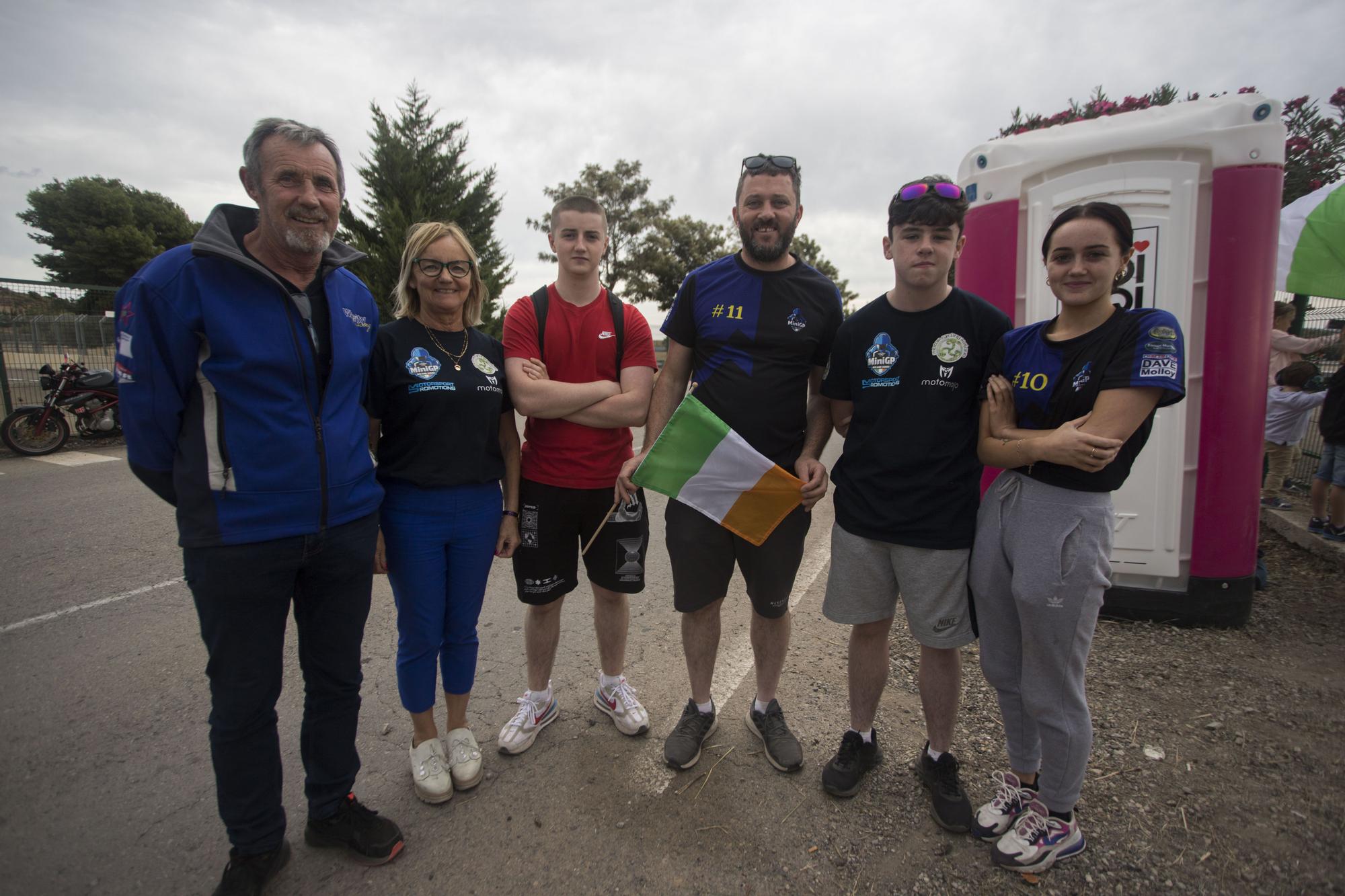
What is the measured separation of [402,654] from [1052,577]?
8.04ft

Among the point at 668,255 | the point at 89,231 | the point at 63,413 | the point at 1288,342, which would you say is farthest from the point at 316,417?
the point at 89,231

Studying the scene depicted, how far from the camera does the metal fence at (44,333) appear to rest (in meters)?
10.0

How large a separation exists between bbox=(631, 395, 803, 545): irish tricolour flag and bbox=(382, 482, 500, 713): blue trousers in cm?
72

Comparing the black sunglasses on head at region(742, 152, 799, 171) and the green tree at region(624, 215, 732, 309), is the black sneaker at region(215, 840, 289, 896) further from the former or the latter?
the green tree at region(624, 215, 732, 309)

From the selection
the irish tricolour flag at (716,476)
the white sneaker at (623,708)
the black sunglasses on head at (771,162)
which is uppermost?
the black sunglasses on head at (771,162)

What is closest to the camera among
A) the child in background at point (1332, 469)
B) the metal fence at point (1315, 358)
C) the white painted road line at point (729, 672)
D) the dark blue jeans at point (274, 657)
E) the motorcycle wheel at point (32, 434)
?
the dark blue jeans at point (274, 657)

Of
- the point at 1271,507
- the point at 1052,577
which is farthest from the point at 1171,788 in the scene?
the point at 1271,507

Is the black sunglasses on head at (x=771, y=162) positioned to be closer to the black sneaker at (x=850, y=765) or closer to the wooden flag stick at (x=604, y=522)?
the wooden flag stick at (x=604, y=522)

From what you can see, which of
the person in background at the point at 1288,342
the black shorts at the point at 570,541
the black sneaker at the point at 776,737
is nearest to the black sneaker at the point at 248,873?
the black shorts at the point at 570,541

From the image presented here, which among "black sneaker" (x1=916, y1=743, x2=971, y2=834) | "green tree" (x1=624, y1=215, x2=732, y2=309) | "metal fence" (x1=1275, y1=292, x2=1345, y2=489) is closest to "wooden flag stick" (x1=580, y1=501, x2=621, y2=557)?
"black sneaker" (x1=916, y1=743, x2=971, y2=834)

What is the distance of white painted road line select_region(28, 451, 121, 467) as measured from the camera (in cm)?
905

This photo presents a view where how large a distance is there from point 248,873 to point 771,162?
3.26 meters

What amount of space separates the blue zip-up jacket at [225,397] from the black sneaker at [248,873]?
3.55 feet

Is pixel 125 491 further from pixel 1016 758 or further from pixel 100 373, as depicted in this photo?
pixel 1016 758
